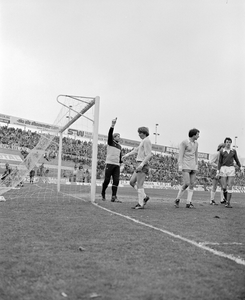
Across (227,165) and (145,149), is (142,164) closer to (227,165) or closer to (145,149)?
(145,149)

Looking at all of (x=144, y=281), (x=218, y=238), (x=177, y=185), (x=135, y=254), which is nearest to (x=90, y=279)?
(x=144, y=281)

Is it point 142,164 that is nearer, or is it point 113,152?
point 142,164

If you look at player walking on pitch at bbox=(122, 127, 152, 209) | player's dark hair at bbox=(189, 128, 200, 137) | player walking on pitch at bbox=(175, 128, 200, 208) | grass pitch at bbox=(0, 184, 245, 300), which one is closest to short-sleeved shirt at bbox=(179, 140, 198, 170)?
player walking on pitch at bbox=(175, 128, 200, 208)

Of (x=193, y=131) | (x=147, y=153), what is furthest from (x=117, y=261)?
(x=193, y=131)

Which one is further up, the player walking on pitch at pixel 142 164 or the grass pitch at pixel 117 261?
the player walking on pitch at pixel 142 164

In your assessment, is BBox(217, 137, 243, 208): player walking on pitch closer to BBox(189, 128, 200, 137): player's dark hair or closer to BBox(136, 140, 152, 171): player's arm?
BBox(189, 128, 200, 137): player's dark hair

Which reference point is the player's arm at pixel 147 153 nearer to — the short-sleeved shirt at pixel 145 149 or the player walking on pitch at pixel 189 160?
the short-sleeved shirt at pixel 145 149

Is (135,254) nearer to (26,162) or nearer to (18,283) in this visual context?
(18,283)

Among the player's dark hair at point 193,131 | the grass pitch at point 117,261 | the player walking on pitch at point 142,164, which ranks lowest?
the grass pitch at point 117,261

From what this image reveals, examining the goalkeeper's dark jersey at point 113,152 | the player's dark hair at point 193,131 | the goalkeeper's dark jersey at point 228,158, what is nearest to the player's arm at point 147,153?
the player's dark hair at point 193,131

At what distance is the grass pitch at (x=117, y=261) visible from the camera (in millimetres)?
2172

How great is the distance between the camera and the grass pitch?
217cm

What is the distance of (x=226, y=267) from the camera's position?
270 cm

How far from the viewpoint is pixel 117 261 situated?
2840mm
